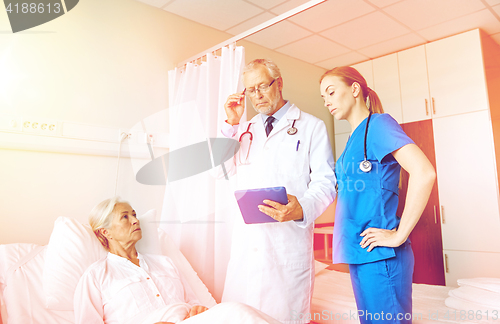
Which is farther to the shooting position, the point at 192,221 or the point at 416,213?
the point at 192,221

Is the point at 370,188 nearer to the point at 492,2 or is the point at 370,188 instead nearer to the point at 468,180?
the point at 468,180

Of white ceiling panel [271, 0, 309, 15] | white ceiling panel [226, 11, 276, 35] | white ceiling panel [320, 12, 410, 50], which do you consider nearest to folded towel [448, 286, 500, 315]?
white ceiling panel [320, 12, 410, 50]

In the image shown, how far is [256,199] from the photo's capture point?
1.25m

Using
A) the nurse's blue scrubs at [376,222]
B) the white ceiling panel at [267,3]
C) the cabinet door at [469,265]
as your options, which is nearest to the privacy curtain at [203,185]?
the white ceiling panel at [267,3]

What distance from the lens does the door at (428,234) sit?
1.32 m

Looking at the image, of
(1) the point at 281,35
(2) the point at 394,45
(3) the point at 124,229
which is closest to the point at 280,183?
(3) the point at 124,229

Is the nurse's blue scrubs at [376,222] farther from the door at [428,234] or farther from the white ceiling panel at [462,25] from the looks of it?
the white ceiling panel at [462,25]

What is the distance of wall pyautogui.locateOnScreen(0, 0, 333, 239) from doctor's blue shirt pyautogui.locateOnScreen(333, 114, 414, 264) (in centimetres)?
28

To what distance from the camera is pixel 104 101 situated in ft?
7.10

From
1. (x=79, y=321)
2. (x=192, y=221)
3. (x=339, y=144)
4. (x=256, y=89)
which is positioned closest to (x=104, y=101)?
(x=192, y=221)

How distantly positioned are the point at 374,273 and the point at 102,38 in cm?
205

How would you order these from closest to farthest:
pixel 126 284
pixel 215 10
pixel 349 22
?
1. pixel 126 284
2. pixel 349 22
3. pixel 215 10

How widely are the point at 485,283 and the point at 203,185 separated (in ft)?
4.94

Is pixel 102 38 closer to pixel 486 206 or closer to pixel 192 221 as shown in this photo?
pixel 192 221
